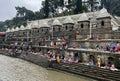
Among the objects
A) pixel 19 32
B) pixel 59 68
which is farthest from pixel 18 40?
pixel 59 68

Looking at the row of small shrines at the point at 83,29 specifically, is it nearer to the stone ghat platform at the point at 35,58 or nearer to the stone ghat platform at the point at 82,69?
the stone ghat platform at the point at 35,58

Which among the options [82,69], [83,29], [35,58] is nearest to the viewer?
[82,69]

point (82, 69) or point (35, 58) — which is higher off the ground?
point (35, 58)

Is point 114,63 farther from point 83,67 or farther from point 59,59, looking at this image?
point 59,59

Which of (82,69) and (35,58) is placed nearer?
(82,69)

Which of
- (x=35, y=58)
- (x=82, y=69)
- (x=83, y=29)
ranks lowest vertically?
(x=82, y=69)

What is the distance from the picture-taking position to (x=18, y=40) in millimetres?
54094

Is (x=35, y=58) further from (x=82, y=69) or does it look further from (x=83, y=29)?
(x=82, y=69)

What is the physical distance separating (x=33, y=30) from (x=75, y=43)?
20.8m

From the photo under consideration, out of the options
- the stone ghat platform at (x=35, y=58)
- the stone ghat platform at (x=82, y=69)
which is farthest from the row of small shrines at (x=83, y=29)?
the stone ghat platform at (x=82, y=69)

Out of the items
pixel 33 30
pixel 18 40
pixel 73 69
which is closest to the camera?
pixel 73 69

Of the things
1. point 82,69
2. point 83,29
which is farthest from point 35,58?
point 82,69

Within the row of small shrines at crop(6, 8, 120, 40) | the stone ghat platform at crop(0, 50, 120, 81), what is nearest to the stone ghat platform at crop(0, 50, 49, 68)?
the stone ghat platform at crop(0, 50, 120, 81)

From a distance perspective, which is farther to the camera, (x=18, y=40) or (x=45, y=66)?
(x=18, y=40)
